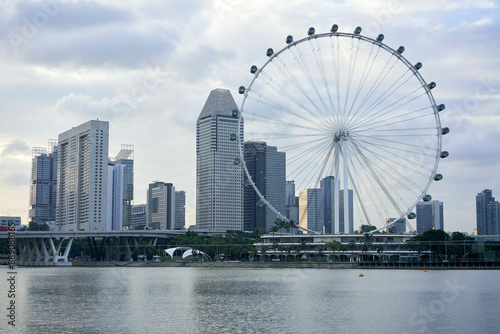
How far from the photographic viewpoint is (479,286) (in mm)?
90875

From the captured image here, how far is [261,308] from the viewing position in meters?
65.1

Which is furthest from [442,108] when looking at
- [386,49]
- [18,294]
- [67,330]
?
[67,330]

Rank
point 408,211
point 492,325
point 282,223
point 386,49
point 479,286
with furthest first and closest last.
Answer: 1. point 282,223
2. point 408,211
3. point 386,49
4. point 479,286
5. point 492,325

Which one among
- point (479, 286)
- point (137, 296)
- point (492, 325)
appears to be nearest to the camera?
point (492, 325)

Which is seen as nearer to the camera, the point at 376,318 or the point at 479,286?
the point at 376,318

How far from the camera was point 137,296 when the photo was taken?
78875 mm

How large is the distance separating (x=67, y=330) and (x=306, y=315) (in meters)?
20.5

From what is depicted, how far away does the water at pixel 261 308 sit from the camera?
173 feet

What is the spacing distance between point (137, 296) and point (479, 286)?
145 feet

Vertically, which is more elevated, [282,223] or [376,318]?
[282,223]

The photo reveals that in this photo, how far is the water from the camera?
52.6 meters

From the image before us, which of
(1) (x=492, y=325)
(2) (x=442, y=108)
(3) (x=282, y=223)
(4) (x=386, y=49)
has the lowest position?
(1) (x=492, y=325)

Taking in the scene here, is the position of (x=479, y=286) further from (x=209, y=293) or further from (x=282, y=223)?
(x=282, y=223)

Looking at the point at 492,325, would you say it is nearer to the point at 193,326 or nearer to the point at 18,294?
the point at 193,326
